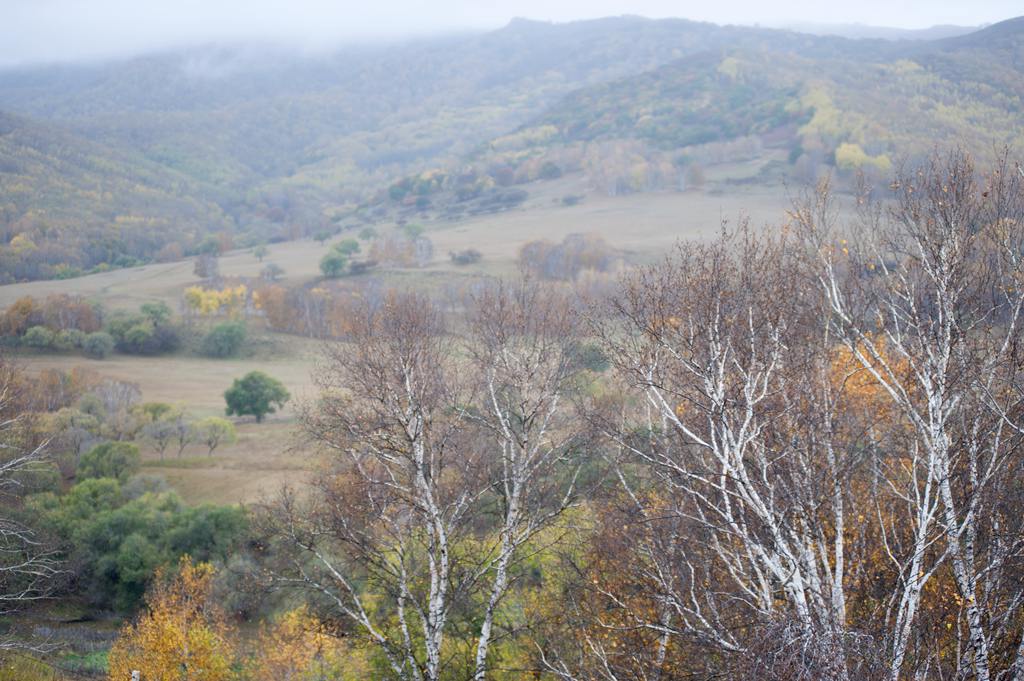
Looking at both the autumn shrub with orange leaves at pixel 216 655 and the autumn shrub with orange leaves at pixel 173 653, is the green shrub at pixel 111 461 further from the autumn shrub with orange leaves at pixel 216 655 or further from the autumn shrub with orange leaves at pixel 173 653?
the autumn shrub with orange leaves at pixel 173 653

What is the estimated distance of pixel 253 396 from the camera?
52.8 m

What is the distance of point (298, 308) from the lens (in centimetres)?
7862

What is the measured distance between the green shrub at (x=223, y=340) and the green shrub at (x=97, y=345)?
8242 millimetres

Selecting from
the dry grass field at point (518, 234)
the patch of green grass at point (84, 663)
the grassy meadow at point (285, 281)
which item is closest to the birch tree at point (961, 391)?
the grassy meadow at point (285, 281)

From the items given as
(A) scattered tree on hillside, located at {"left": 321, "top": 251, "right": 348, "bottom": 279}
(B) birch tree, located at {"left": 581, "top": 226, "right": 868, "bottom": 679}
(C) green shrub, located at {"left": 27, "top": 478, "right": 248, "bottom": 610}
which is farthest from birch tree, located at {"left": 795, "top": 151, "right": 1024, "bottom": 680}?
(A) scattered tree on hillside, located at {"left": 321, "top": 251, "right": 348, "bottom": 279}

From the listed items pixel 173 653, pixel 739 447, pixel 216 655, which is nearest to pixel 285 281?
pixel 216 655

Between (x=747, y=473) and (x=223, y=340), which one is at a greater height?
(x=747, y=473)

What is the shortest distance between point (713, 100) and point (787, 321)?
666 ft

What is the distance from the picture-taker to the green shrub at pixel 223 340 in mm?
70750

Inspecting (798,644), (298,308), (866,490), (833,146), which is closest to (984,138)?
(833,146)

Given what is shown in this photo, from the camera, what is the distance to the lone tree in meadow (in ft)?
172

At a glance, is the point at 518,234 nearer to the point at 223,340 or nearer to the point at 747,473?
the point at 223,340

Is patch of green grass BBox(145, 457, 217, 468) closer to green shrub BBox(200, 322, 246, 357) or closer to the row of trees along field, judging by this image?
green shrub BBox(200, 322, 246, 357)

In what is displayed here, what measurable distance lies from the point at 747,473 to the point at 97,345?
7030 centimetres
